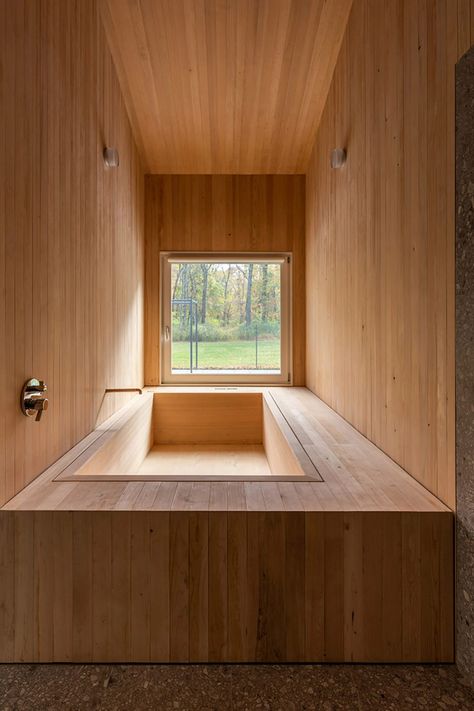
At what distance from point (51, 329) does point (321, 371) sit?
183 centimetres

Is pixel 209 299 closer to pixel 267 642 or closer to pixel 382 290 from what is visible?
pixel 382 290

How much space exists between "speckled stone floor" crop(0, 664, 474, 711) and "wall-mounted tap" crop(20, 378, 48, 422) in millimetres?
609

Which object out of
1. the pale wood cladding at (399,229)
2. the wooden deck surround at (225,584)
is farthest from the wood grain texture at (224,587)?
the pale wood cladding at (399,229)

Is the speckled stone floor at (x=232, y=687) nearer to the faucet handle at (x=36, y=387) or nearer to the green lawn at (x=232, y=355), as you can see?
the faucet handle at (x=36, y=387)

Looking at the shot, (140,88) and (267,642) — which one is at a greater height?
(140,88)

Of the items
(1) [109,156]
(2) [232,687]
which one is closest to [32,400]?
(2) [232,687]

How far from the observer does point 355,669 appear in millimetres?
966

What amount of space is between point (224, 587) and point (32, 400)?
2.40 feet

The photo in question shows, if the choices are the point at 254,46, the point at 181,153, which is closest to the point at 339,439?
the point at 254,46

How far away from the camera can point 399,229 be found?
1377mm

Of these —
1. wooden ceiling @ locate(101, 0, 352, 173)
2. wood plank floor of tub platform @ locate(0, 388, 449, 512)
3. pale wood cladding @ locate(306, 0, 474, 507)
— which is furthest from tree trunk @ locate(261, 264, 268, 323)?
wood plank floor of tub platform @ locate(0, 388, 449, 512)

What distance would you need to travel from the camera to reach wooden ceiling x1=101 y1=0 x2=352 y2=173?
1.94 m

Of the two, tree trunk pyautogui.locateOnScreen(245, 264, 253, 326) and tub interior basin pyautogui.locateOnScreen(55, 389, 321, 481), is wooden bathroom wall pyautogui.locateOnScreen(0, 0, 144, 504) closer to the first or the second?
tub interior basin pyautogui.locateOnScreen(55, 389, 321, 481)

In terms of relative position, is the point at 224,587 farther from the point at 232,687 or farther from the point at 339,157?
the point at 339,157
